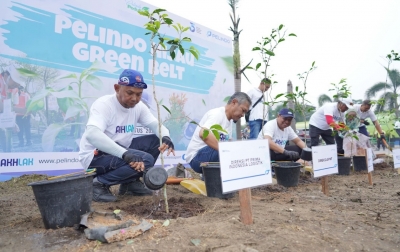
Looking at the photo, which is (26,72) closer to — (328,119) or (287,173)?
(287,173)

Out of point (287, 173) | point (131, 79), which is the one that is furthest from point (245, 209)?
point (287, 173)

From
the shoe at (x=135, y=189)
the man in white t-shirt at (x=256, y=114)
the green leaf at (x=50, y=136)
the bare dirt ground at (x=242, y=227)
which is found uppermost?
the man in white t-shirt at (x=256, y=114)

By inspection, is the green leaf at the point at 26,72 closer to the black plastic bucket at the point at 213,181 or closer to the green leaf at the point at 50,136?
the green leaf at the point at 50,136

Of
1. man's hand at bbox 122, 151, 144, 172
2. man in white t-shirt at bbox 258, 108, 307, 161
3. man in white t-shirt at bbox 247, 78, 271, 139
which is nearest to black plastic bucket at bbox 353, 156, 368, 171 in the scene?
man in white t-shirt at bbox 258, 108, 307, 161

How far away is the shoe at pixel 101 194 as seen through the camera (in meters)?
2.85

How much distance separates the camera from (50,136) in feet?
14.2

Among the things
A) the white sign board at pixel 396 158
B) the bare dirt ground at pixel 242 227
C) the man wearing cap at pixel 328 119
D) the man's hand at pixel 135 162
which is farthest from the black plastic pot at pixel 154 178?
the white sign board at pixel 396 158

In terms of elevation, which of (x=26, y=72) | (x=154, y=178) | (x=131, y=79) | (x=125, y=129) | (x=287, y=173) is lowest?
(x=287, y=173)

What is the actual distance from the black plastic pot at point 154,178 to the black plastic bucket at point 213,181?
0.65 meters

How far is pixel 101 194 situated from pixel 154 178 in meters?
0.89

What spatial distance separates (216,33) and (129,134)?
4992 millimetres

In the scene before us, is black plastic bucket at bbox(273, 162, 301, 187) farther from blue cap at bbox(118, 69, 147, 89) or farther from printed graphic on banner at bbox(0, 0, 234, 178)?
blue cap at bbox(118, 69, 147, 89)

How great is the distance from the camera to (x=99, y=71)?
4.90m

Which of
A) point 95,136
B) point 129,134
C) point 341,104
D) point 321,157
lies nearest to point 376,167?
point 341,104
